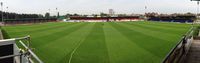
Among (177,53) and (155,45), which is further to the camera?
(155,45)

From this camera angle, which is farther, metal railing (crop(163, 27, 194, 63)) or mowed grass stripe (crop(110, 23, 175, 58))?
mowed grass stripe (crop(110, 23, 175, 58))

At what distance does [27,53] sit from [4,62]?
1.83 feet

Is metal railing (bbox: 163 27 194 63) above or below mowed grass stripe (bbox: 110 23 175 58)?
above

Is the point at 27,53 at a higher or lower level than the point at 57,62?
higher

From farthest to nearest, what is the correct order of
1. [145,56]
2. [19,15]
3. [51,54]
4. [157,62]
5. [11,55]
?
[19,15] → [51,54] → [145,56] → [157,62] → [11,55]

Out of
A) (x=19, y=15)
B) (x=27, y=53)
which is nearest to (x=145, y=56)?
(x=27, y=53)

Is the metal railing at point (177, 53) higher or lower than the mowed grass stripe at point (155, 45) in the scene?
higher

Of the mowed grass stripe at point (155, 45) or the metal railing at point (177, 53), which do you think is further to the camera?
the mowed grass stripe at point (155, 45)

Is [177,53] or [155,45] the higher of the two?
[177,53]

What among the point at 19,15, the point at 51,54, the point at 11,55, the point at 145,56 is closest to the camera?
the point at 11,55

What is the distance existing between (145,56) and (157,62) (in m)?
1.61

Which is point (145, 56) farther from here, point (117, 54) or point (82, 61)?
point (82, 61)

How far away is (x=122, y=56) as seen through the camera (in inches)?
587

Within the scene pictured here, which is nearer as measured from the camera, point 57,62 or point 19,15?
point 57,62
